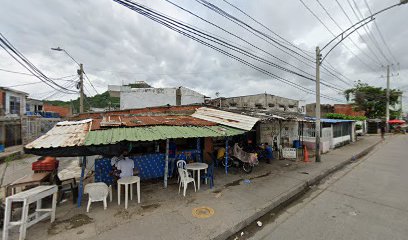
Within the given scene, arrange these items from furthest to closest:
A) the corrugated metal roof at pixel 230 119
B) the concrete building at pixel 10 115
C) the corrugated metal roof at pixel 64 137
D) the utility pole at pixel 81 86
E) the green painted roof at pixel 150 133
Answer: the concrete building at pixel 10 115 → the utility pole at pixel 81 86 → the corrugated metal roof at pixel 230 119 → the green painted roof at pixel 150 133 → the corrugated metal roof at pixel 64 137

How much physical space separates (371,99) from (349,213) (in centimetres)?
4235

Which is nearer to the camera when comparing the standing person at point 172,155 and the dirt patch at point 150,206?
the dirt patch at point 150,206

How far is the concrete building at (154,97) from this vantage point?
19766mm

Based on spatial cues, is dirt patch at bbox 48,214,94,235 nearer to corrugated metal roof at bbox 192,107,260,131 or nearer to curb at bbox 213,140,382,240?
curb at bbox 213,140,382,240

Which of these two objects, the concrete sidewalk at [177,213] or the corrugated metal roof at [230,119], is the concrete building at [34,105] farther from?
the concrete sidewalk at [177,213]

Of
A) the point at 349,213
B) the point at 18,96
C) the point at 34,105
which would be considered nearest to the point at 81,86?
the point at 18,96

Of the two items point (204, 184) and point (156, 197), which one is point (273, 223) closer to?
point (204, 184)

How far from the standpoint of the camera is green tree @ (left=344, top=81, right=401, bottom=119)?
35.6 meters

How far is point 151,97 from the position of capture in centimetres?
2008

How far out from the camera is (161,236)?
431cm

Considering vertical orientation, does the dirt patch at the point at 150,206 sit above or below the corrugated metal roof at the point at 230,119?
below

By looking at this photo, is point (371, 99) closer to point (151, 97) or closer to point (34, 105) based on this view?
point (151, 97)

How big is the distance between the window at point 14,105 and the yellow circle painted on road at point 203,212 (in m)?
28.9

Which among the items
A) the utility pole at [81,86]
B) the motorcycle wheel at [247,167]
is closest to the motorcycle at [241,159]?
the motorcycle wheel at [247,167]
